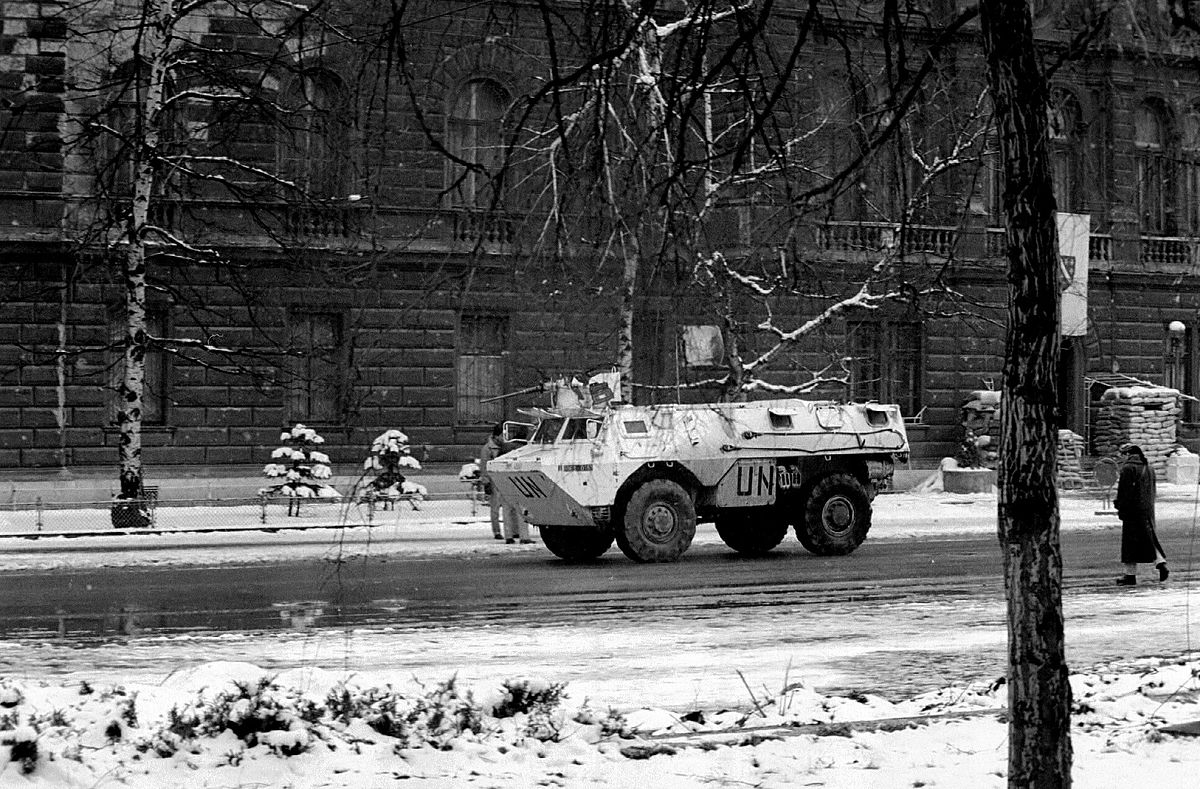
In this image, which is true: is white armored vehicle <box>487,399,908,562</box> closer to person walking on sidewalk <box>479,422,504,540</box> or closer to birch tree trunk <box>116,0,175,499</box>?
person walking on sidewalk <box>479,422,504,540</box>

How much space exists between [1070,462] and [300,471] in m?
17.5

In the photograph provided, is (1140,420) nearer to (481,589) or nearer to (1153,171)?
(481,589)

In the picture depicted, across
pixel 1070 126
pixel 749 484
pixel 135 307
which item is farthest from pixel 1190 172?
pixel 135 307

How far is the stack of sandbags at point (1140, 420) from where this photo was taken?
3628cm

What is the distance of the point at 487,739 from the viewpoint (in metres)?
7.34

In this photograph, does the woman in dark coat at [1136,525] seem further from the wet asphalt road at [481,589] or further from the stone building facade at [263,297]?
the stone building facade at [263,297]

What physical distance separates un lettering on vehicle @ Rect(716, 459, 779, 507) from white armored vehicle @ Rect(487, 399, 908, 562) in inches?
0.5

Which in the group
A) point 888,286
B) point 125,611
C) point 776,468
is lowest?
point 125,611

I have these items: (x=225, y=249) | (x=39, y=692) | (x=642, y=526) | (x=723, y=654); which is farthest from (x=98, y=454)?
(x=39, y=692)

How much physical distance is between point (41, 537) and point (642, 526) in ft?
33.0

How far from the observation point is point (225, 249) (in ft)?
96.9

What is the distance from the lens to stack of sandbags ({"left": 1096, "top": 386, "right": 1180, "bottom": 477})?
36281 millimetres

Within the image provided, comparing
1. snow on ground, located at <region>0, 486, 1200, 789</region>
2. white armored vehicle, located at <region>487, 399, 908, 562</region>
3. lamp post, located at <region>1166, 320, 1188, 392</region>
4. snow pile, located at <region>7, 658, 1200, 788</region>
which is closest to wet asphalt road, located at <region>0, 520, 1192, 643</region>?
white armored vehicle, located at <region>487, 399, 908, 562</region>

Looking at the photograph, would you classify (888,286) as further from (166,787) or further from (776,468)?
(166,787)
